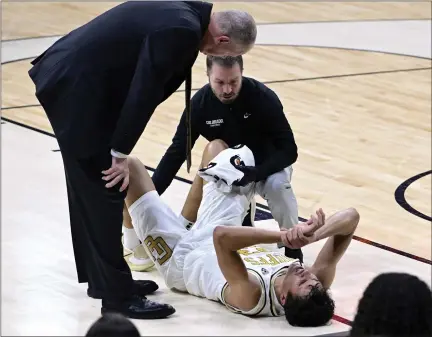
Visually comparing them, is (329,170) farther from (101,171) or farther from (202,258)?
(101,171)

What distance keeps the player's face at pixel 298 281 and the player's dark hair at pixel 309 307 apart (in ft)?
0.08

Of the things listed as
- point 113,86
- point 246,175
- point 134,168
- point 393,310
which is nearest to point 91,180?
point 113,86

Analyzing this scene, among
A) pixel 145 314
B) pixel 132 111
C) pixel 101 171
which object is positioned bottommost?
pixel 145 314

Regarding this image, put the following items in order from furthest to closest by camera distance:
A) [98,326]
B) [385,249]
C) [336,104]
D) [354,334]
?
1. [336,104]
2. [385,249]
3. [354,334]
4. [98,326]

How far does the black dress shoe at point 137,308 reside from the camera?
184 inches

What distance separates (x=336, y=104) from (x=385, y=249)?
3.58 metres

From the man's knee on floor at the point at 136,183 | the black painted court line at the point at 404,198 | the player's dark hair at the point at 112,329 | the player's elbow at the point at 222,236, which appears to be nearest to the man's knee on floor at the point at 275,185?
the man's knee on floor at the point at 136,183

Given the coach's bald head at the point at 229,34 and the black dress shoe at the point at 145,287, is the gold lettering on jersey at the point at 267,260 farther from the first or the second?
the coach's bald head at the point at 229,34

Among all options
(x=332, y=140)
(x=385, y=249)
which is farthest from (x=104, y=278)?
(x=332, y=140)

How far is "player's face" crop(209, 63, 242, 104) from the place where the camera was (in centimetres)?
516

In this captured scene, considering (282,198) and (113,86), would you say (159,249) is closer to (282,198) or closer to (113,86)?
(282,198)

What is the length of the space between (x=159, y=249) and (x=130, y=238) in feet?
1.08

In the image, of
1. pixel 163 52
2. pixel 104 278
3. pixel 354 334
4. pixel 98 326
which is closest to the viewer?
pixel 98 326

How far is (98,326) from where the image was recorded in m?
2.20
